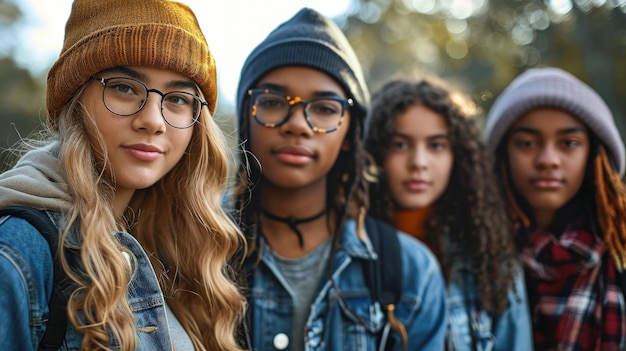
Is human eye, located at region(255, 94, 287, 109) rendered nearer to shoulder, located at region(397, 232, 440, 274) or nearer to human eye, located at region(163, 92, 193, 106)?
human eye, located at region(163, 92, 193, 106)

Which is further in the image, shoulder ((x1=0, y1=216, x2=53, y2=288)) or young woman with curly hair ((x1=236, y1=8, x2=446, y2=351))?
young woman with curly hair ((x1=236, y1=8, x2=446, y2=351))

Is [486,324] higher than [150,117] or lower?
lower

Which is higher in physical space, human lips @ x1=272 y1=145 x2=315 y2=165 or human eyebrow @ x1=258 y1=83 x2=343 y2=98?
human eyebrow @ x1=258 y1=83 x2=343 y2=98

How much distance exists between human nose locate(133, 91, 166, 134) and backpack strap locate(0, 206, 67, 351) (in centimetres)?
44

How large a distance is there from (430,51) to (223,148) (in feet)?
43.4

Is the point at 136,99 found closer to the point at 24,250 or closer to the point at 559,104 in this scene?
the point at 24,250

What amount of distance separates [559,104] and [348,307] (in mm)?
1697

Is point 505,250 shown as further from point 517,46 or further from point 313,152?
point 517,46

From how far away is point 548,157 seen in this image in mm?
3328

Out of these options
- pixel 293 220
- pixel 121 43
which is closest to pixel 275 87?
pixel 293 220

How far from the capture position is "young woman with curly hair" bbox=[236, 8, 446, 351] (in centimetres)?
278

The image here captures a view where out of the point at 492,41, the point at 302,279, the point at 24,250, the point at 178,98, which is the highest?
the point at 492,41

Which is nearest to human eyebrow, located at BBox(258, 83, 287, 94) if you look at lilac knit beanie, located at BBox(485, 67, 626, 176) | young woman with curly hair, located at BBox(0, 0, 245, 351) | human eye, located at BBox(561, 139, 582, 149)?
young woman with curly hair, located at BBox(0, 0, 245, 351)

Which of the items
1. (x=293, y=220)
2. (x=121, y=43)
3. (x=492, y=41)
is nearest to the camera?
(x=121, y=43)
